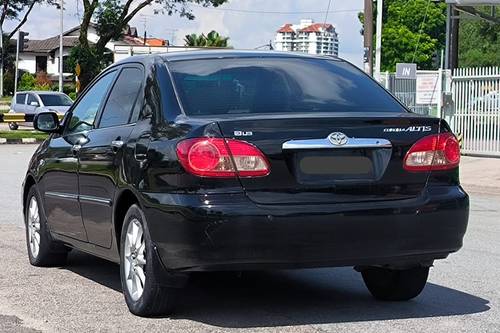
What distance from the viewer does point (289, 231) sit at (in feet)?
18.2

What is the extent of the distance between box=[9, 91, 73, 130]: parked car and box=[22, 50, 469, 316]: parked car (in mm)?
32340

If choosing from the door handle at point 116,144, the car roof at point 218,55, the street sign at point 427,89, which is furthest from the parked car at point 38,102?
the door handle at point 116,144

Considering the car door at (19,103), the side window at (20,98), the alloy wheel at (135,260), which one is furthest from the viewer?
the side window at (20,98)

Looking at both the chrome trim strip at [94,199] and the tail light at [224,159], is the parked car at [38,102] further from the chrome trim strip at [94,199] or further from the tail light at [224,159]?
the tail light at [224,159]

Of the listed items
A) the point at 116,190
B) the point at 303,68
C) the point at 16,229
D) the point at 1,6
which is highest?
the point at 1,6

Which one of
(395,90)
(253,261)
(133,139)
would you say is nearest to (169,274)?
(253,261)

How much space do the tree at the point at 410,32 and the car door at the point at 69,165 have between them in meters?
81.8

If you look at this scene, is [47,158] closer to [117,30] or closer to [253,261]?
[253,261]

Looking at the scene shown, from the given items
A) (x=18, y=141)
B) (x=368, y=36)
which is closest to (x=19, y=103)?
(x=18, y=141)

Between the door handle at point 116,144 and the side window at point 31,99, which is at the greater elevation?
the door handle at point 116,144

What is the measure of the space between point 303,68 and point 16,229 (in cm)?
519

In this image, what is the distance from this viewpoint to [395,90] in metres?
27.0

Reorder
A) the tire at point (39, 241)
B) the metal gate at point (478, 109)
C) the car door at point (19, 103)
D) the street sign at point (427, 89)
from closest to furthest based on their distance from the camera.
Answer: the tire at point (39, 241), the metal gate at point (478, 109), the street sign at point (427, 89), the car door at point (19, 103)

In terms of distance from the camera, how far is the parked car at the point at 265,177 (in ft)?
18.3
